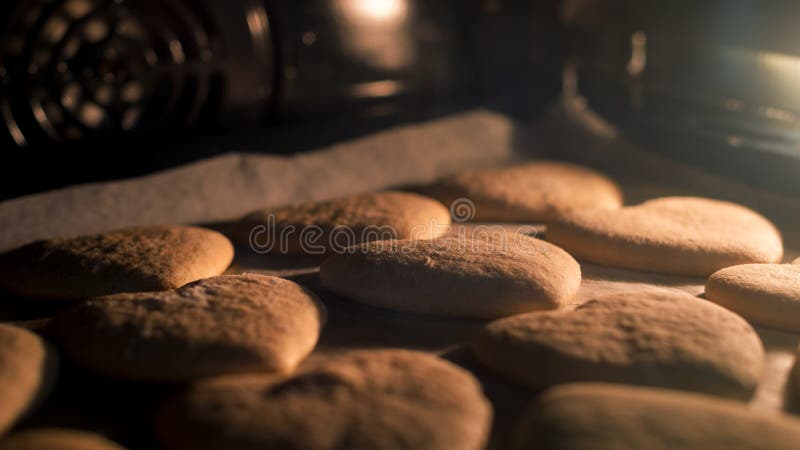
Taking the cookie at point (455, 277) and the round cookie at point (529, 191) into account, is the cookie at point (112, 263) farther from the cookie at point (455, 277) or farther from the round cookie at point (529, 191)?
the round cookie at point (529, 191)

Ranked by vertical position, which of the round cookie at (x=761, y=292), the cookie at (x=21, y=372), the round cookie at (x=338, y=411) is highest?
the cookie at (x=21, y=372)

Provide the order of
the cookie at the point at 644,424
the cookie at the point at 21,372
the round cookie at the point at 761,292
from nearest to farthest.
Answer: the cookie at the point at 644,424, the cookie at the point at 21,372, the round cookie at the point at 761,292

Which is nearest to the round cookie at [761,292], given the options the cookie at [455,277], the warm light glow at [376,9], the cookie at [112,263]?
the cookie at [455,277]

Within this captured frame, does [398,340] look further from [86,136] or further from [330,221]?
[86,136]

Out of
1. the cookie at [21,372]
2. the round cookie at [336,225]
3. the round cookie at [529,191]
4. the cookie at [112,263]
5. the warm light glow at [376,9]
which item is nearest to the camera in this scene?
the cookie at [21,372]

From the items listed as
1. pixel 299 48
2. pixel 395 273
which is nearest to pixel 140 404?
pixel 395 273

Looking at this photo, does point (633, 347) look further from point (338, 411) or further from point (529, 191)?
point (529, 191)

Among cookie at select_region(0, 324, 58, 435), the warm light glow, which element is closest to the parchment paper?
cookie at select_region(0, 324, 58, 435)

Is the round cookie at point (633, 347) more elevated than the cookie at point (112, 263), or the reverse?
the cookie at point (112, 263)
